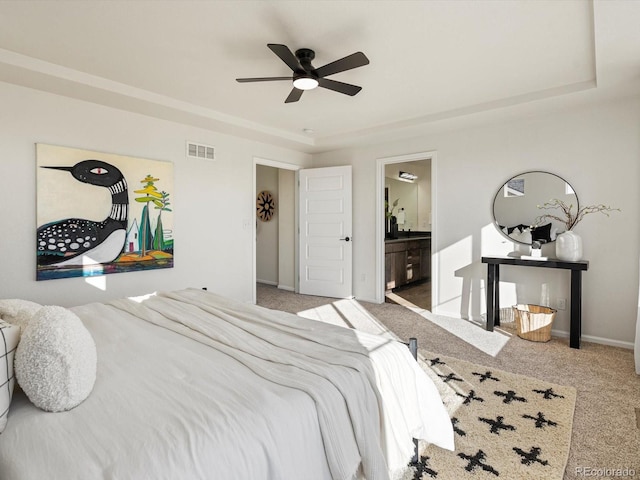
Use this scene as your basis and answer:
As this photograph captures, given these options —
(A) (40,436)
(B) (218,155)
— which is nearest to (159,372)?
(A) (40,436)

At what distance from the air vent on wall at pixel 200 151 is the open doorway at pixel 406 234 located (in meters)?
2.39

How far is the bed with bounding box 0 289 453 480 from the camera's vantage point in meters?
0.92

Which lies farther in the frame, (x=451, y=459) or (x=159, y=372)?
(x=451, y=459)

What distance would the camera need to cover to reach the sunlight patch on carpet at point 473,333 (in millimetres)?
3398

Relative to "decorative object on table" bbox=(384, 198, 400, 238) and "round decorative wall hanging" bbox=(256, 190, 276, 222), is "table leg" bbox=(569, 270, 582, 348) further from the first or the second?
"round decorative wall hanging" bbox=(256, 190, 276, 222)

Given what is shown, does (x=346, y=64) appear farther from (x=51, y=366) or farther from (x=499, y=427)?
(x=499, y=427)

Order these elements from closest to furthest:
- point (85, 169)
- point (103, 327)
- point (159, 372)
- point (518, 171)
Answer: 1. point (159, 372)
2. point (103, 327)
3. point (85, 169)
4. point (518, 171)

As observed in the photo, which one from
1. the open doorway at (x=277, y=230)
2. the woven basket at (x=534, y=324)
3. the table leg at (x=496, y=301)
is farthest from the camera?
the open doorway at (x=277, y=230)

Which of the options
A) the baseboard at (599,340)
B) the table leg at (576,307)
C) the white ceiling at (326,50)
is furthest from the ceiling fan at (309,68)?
the baseboard at (599,340)

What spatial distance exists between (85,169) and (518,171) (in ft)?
15.0

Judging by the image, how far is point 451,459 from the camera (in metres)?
1.77

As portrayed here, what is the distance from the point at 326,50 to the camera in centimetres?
268

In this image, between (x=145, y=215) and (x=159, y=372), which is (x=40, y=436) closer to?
→ (x=159, y=372)
